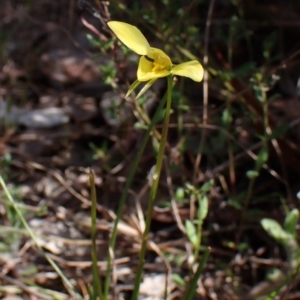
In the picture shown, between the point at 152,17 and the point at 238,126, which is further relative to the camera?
the point at 238,126

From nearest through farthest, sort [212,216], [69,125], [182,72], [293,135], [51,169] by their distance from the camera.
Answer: [182,72], [212,216], [293,135], [51,169], [69,125]

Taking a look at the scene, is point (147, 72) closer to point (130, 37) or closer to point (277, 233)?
point (130, 37)

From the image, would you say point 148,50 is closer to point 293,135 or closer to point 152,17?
point 152,17

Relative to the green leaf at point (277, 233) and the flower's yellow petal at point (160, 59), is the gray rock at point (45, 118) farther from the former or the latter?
the flower's yellow petal at point (160, 59)

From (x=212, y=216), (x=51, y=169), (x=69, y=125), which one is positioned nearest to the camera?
(x=212, y=216)

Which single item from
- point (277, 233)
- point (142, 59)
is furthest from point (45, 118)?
point (142, 59)

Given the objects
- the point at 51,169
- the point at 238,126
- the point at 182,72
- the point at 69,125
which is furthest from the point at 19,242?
the point at 182,72
